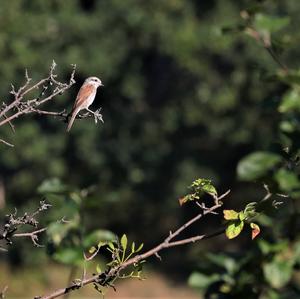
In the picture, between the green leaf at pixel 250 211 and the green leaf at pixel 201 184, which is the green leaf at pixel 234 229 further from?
the green leaf at pixel 201 184

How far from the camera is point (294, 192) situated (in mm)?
1914

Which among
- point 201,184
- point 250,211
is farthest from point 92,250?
point 250,211

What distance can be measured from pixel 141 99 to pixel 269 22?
25.6m

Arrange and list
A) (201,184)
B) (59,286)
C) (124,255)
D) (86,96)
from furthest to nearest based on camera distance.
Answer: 1. (59,286)
2. (86,96)
3. (201,184)
4. (124,255)

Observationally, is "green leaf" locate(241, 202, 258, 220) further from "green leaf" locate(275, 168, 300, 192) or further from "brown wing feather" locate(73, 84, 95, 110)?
Result: "brown wing feather" locate(73, 84, 95, 110)

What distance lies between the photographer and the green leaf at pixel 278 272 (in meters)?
1.90

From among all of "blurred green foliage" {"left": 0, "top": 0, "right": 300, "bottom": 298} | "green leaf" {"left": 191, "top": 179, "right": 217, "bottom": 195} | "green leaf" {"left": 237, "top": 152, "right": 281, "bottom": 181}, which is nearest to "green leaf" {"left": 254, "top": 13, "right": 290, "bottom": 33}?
"green leaf" {"left": 237, "top": 152, "right": 281, "bottom": 181}

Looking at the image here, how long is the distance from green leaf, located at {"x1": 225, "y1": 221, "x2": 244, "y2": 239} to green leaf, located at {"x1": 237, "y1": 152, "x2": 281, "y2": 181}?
0.35 metres

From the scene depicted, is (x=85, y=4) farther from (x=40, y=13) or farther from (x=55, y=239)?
(x=55, y=239)

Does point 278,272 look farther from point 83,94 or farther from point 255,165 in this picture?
point 83,94

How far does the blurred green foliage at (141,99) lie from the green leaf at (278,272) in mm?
20696

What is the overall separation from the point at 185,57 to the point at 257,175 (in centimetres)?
2258

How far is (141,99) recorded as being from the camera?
27516 millimetres

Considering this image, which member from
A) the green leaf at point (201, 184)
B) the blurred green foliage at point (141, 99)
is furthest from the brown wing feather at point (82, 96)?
the blurred green foliage at point (141, 99)
